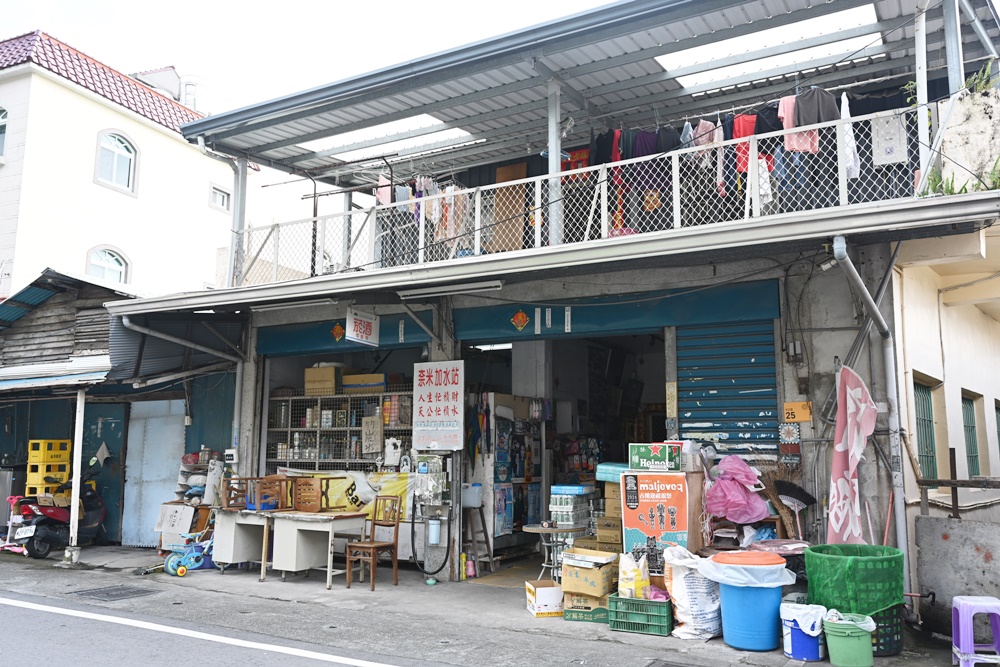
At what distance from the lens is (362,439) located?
1234 centimetres

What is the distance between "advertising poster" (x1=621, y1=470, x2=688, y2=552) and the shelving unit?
4460 millimetres

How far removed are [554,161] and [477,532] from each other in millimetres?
5254

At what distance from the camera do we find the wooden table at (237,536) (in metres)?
10.9

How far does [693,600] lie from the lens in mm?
7523

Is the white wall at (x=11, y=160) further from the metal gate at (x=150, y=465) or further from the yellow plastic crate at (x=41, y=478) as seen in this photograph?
the metal gate at (x=150, y=465)

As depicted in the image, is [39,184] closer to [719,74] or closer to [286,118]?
[286,118]

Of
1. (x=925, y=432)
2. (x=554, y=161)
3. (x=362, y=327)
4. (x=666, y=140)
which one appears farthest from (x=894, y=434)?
(x=362, y=327)

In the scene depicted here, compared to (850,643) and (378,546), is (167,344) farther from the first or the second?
(850,643)

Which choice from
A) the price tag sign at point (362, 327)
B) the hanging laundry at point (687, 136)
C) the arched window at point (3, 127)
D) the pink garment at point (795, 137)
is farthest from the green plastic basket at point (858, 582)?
the arched window at point (3, 127)

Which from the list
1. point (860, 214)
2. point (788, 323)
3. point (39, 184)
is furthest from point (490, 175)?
point (39, 184)

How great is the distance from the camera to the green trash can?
6.51 m

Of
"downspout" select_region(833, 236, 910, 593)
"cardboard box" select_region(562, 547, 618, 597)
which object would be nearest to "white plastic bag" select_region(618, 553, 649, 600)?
"cardboard box" select_region(562, 547, 618, 597)

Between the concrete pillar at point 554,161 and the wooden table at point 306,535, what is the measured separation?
14.8 ft

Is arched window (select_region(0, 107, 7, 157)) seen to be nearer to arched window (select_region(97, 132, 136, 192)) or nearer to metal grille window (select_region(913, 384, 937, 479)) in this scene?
arched window (select_region(97, 132, 136, 192))
